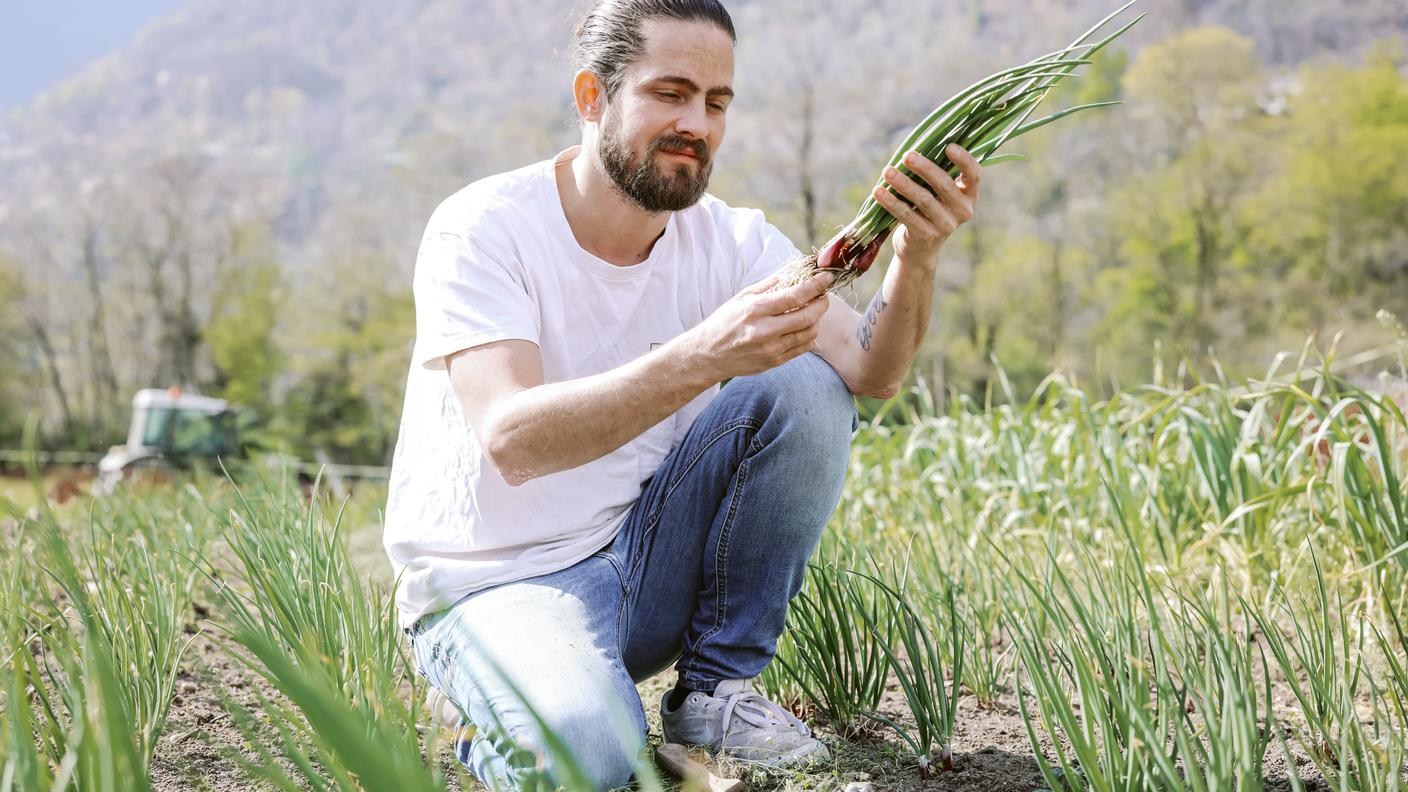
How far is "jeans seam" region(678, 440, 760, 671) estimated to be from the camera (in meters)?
1.72

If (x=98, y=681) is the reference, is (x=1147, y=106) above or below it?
above

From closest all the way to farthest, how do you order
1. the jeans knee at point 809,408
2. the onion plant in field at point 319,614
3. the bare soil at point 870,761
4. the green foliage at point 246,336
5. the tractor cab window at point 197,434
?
1. the onion plant in field at point 319,614
2. the bare soil at point 870,761
3. the jeans knee at point 809,408
4. the tractor cab window at point 197,434
5. the green foliage at point 246,336

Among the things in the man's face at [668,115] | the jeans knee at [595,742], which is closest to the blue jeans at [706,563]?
the jeans knee at [595,742]

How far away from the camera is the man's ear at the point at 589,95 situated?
1859mm

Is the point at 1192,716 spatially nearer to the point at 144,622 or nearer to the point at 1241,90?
the point at 144,622

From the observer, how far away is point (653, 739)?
1.80 meters

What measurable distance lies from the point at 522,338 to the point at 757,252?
588 millimetres

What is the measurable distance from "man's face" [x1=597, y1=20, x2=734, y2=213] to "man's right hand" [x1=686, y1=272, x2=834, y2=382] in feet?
1.27

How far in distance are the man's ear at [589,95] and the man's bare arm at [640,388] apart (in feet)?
1.91

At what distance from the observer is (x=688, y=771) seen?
4.78ft

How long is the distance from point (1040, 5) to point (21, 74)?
179498 millimetres

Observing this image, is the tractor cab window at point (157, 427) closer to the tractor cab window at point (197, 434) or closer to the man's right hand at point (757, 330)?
the tractor cab window at point (197, 434)

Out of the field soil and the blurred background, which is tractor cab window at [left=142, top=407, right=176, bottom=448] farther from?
the field soil

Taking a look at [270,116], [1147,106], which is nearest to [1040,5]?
[1147,106]
